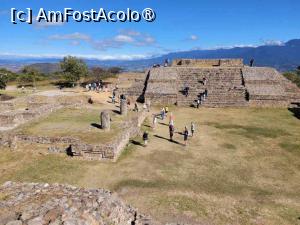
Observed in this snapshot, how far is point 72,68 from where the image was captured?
137 ft

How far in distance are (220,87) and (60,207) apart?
1073 inches

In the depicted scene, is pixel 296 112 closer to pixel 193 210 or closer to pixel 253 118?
pixel 253 118

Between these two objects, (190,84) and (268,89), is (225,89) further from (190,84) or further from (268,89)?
(268,89)

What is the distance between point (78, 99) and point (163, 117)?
10478 millimetres

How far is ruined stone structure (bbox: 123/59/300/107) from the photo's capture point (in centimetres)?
3027

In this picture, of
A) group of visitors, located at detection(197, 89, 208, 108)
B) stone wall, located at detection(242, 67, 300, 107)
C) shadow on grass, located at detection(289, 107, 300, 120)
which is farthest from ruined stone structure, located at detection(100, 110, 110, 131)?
stone wall, located at detection(242, 67, 300, 107)

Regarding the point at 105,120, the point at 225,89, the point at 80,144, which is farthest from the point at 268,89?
the point at 80,144

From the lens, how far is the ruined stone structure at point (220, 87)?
Answer: 30266 mm

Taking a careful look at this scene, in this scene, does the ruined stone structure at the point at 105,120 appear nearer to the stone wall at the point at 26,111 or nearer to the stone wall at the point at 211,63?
the stone wall at the point at 26,111

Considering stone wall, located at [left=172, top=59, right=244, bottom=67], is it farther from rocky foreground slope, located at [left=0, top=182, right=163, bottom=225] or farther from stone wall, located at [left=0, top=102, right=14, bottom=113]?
rocky foreground slope, located at [left=0, top=182, right=163, bottom=225]

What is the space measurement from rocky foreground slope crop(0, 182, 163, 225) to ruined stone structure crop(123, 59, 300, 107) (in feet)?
72.3

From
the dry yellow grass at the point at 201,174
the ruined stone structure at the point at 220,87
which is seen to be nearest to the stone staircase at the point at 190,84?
the ruined stone structure at the point at 220,87

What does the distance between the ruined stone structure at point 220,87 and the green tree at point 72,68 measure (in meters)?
10.0

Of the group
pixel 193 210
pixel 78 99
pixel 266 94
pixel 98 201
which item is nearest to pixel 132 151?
pixel 193 210
